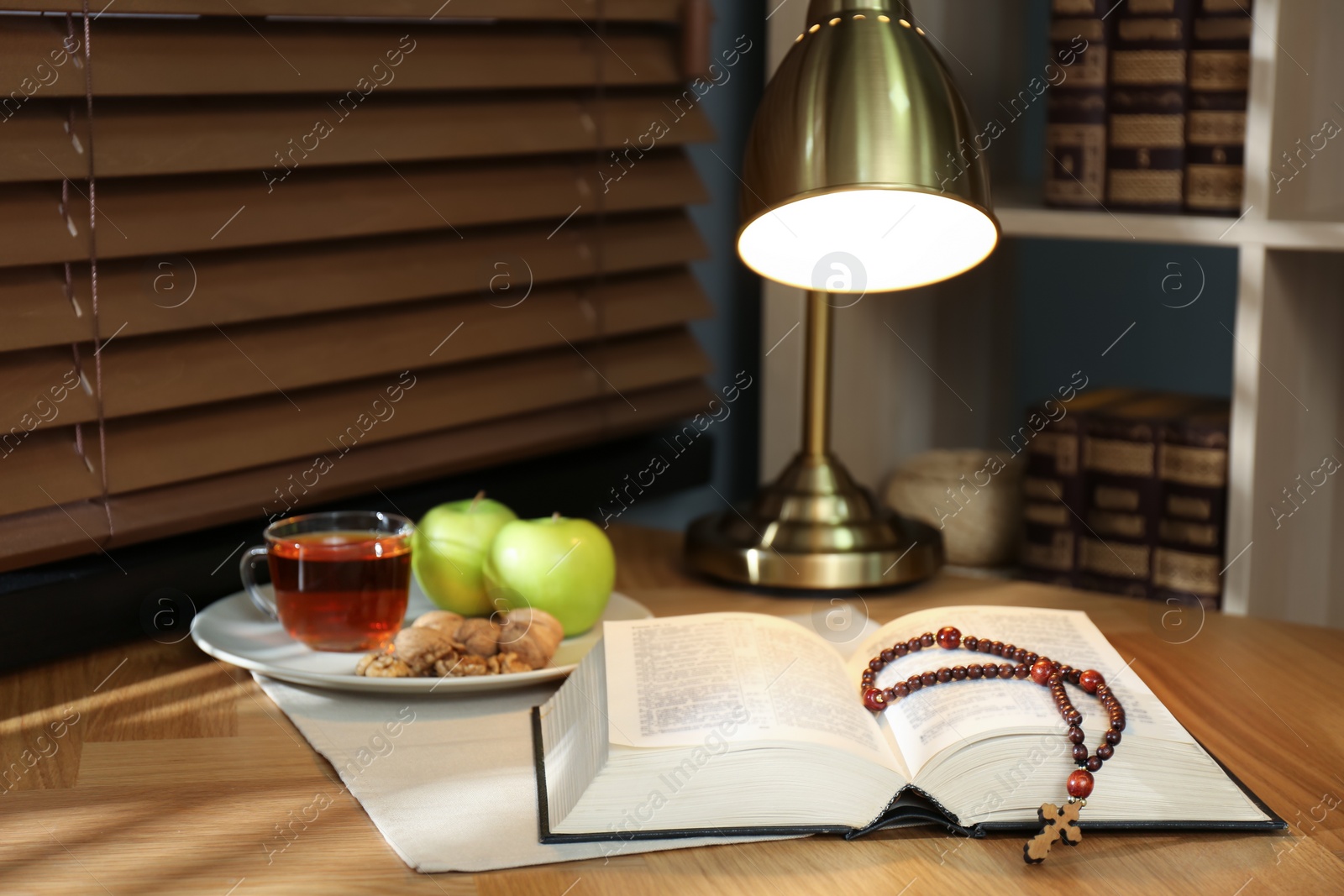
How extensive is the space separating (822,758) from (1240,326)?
0.70 meters

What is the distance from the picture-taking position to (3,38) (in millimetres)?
913

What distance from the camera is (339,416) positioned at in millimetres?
1173

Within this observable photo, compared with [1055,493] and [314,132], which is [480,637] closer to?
[314,132]

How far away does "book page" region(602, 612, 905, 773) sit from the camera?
0.76m

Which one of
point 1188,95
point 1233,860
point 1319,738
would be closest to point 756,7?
point 1188,95

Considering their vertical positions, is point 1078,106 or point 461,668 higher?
point 1078,106

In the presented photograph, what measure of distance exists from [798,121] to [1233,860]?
0.56m

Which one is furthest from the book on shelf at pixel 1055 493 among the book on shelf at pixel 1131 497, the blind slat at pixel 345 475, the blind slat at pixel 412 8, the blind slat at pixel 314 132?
the blind slat at pixel 412 8

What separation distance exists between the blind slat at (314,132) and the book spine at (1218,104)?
491 millimetres

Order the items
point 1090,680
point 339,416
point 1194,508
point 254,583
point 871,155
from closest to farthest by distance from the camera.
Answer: point 1090,680 → point 871,155 → point 254,583 → point 339,416 → point 1194,508

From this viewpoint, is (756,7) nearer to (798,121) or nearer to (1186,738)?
(798,121)

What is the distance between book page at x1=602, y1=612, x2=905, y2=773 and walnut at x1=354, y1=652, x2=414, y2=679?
16cm

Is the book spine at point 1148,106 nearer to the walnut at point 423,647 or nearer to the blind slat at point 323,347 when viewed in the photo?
the blind slat at point 323,347

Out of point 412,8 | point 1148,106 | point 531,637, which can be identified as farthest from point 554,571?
point 1148,106
